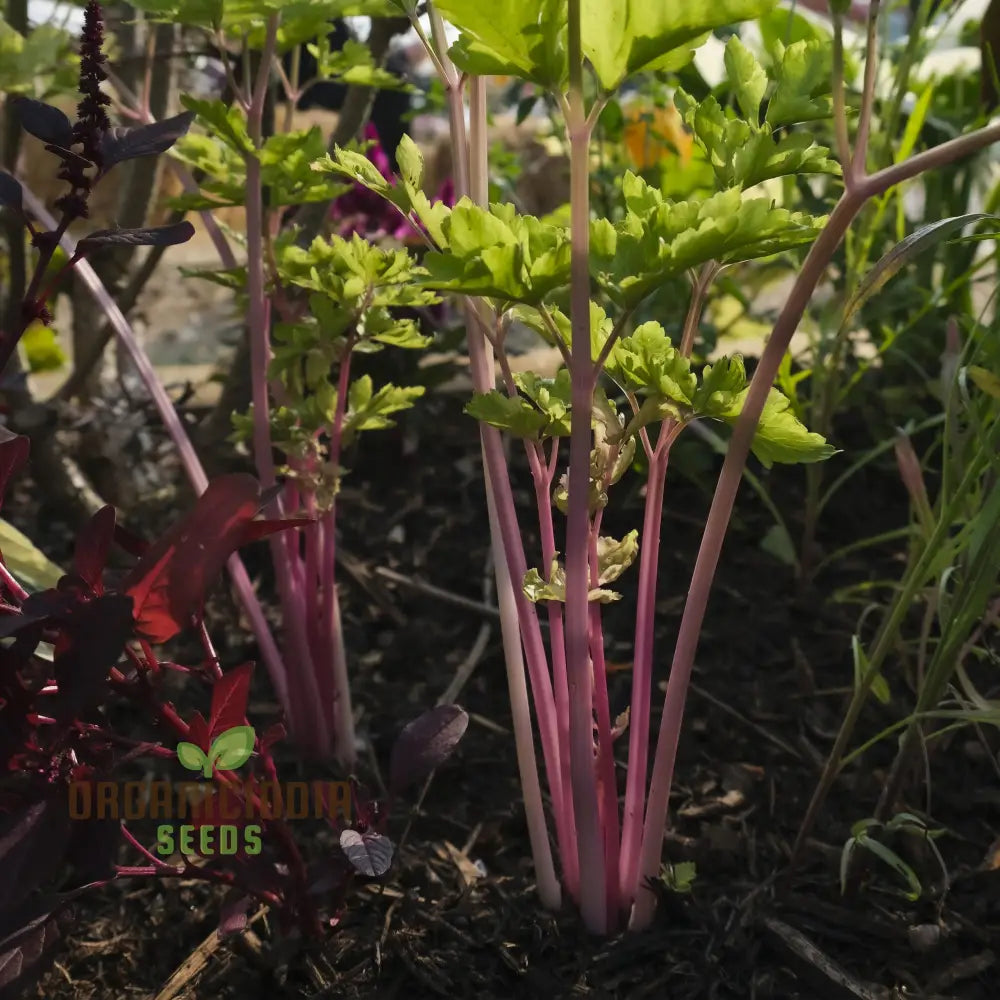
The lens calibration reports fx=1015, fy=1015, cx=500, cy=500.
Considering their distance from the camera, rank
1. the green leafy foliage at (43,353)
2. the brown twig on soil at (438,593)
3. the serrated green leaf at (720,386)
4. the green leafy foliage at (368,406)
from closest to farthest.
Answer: the serrated green leaf at (720,386), the green leafy foliage at (368,406), the brown twig on soil at (438,593), the green leafy foliage at (43,353)

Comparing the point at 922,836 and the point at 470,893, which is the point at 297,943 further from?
the point at 922,836

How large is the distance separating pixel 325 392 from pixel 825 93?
1.72 feet

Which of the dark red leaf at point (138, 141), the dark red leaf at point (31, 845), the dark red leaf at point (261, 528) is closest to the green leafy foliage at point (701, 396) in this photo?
the dark red leaf at point (261, 528)

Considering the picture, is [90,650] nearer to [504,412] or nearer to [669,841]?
[504,412]

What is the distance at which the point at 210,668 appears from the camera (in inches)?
31.7

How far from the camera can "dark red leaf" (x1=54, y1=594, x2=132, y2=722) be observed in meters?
0.62

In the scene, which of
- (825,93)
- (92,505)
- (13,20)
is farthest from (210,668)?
(13,20)

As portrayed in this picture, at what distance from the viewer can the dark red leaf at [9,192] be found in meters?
0.71

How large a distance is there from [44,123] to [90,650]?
36cm

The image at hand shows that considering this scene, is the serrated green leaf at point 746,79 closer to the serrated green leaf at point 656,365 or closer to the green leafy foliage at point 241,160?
the serrated green leaf at point 656,365

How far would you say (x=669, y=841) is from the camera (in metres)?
0.96

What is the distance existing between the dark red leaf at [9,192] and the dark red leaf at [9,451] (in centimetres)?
16

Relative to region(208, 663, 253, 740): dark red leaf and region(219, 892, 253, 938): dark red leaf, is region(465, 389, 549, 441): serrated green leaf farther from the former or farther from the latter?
region(219, 892, 253, 938): dark red leaf

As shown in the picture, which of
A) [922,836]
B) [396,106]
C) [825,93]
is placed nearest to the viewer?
[825,93]
